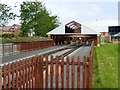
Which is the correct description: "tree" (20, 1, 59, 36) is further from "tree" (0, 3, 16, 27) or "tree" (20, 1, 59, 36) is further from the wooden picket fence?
the wooden picket fence

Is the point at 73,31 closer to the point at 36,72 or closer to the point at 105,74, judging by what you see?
the point at 105,74

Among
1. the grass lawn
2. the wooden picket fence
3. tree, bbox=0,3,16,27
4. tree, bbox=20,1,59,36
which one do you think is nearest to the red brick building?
tree, bbox=20,1,59,36

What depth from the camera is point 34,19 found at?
75312mm

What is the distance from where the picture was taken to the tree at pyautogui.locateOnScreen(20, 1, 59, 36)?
74750 millimetres

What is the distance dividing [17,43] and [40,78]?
2990 cm

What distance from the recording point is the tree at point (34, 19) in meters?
74.8

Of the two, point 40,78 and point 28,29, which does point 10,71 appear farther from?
point 28,29

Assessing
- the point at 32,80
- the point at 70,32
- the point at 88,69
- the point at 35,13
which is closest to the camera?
the point at 88,69

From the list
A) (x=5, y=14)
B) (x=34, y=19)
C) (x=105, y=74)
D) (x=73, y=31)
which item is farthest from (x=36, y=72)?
(x=34, y=19)

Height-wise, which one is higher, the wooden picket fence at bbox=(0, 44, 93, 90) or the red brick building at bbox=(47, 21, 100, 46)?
the red brick building at bbox=(47, 21, 100, 46)

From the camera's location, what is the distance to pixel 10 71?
24.4 ft

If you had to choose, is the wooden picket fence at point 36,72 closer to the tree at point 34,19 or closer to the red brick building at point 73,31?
the red brick building at point 73,31

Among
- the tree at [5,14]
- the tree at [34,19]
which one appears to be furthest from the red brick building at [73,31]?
the tree at [5,14]

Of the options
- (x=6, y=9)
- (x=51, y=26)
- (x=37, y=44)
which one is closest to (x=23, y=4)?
(x=51, y=26)
